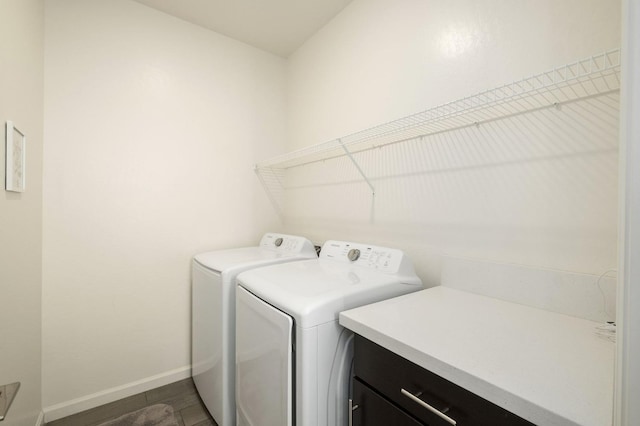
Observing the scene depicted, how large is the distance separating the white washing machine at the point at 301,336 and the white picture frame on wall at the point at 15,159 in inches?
41.6

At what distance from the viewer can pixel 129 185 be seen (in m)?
1.96

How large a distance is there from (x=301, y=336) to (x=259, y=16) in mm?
2273

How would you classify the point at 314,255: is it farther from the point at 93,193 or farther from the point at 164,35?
the point at 164,35

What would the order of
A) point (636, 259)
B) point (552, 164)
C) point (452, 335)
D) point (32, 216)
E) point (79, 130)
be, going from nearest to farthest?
point (636, 259)
point (452, 335)
point (552, 164)
point (32, 216)
point (79, 130)

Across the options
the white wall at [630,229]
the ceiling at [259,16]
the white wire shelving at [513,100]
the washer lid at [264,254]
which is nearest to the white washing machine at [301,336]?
the washer lid at [264,254]

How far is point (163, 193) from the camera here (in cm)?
209

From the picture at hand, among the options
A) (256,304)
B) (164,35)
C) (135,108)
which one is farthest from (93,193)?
(256,304)

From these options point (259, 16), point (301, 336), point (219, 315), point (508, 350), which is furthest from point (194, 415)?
point (259, 16)

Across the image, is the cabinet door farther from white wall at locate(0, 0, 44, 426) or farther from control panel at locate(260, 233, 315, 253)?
white wall at locate(0, 0, 44, 426)

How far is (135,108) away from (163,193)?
619mm

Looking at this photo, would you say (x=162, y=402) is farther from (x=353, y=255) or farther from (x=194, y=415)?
(x=353, y=255)

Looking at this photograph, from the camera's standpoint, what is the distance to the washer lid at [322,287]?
3.44 ft

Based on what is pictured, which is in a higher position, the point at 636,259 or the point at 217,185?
the point at 217,185

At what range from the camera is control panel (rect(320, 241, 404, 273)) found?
1.42 meters
